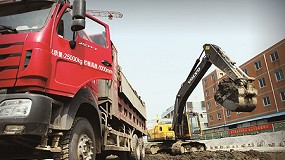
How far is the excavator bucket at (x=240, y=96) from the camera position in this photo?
23.3ft

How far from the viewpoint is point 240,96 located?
7078 millimetres

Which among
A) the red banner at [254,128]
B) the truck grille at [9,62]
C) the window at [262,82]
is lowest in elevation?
the red banner at [254,128]

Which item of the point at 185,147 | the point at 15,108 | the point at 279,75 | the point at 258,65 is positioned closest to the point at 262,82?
the point at 258,65

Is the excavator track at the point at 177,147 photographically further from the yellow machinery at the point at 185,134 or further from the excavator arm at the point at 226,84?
the excavator arm at the point at 226,84

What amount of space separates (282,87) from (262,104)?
4.46 meters

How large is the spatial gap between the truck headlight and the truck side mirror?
1.35 m

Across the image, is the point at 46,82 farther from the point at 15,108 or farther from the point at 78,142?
the point at 78,142

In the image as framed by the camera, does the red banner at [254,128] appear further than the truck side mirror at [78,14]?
Yes

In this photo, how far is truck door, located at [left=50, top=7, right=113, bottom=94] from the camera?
11.6ft

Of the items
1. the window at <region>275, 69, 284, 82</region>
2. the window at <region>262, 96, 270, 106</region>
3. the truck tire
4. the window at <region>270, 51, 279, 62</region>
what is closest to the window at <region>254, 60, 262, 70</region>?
the window at <region>270, 51, 279, 62</region>

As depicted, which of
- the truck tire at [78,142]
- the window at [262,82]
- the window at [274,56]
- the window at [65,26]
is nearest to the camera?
the truck tire at [78,142]

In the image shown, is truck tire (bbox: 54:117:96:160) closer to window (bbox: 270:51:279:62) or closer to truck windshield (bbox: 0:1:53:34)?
truck windshield (bbox: 0:1:53:34)

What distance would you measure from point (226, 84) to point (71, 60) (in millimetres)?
6097

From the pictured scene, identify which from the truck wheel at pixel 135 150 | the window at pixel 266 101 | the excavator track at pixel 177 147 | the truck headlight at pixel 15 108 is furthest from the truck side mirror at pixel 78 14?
the window at pixel 266 101
